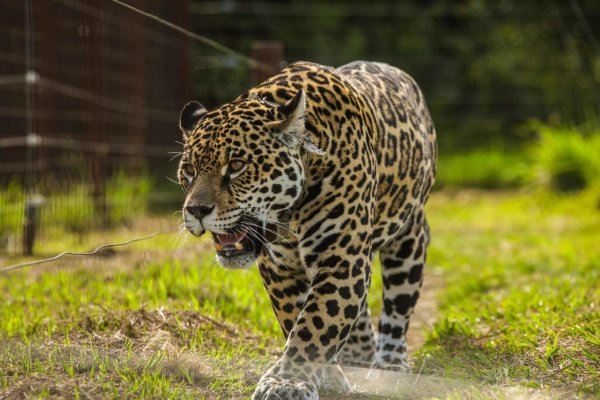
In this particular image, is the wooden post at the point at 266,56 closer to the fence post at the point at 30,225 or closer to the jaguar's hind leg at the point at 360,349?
the fence post at the point at 30,225

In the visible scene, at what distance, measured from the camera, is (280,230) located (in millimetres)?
4359

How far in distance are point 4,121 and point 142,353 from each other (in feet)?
18.5

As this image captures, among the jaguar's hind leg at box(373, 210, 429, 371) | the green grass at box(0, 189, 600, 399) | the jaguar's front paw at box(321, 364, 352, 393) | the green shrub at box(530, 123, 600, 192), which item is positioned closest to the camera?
the green grass at box(0, 189, 600, 399)

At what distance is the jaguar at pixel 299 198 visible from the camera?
4066 millimetres

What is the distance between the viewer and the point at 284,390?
401cm

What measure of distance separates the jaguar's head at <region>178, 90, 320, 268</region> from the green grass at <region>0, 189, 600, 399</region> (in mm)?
632

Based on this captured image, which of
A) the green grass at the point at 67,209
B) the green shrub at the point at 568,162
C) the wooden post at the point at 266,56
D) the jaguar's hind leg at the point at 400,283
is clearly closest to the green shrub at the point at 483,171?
the green shrub at the point at 568,162

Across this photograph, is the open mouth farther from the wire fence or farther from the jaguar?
the wire fence

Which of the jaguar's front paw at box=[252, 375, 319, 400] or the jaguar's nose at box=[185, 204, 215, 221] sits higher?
the jaguar's nose at box=[185, 204, 215, 221]

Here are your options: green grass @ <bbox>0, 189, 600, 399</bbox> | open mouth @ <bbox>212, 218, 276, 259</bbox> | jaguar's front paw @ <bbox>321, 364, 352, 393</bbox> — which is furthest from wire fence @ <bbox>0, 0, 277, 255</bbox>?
jaguar's front paw @ <bbox>321, 364, 352, 393</bbox>

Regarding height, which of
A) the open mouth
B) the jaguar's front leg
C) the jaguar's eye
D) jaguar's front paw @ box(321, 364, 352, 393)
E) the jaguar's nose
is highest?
the jaguar's eye

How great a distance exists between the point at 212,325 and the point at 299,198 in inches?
52.0

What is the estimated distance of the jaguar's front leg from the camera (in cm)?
409

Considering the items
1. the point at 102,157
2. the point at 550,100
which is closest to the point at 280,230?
the point at 102,157
